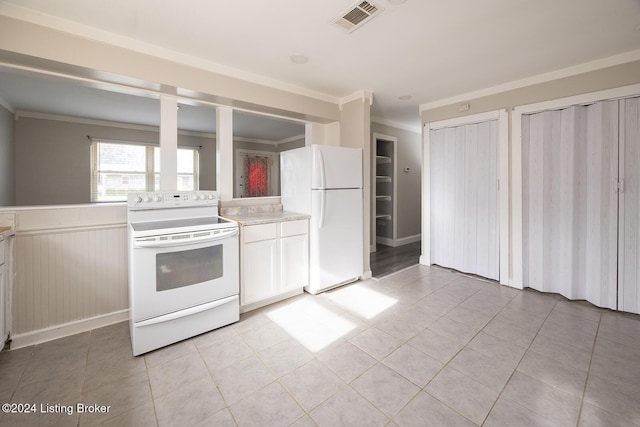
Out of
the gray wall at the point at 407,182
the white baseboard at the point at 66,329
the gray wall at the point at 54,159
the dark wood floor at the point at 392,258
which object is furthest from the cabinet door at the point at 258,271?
the gray wall at the point at 54,159

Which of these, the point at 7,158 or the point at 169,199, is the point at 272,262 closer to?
the point at 169,199

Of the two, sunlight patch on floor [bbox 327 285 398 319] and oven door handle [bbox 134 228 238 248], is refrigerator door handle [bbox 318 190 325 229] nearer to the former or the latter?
sunlight patch on floor [bbox 327 285 398 319]

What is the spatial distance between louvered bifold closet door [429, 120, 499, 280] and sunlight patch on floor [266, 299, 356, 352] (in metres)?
2.24

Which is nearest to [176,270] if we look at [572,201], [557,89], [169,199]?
[169,199]

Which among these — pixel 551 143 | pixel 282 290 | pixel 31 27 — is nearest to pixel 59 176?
pixel 31 27

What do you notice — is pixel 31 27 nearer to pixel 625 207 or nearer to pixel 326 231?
pixel 326 231

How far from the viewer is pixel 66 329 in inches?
90.5

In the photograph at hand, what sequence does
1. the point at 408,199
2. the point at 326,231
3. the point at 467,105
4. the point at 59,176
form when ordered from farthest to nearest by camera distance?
the point at 408,199 → the point at 59,176 → the point at 467,105 → the point at 326,231

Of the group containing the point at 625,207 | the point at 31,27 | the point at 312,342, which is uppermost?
the point at 31,27

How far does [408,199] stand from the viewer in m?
5.89

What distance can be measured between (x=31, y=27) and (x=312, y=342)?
10.1 ft

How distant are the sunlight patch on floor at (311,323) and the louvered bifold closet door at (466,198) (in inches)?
88.0

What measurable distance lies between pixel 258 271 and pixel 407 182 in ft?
13.6

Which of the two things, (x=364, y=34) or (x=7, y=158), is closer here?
(x=364, y=34)
